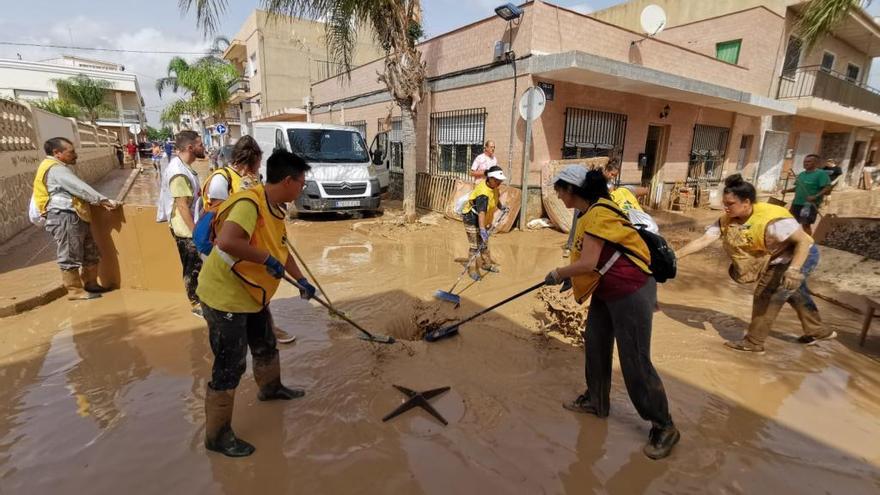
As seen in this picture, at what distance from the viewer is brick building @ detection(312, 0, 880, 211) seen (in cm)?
881

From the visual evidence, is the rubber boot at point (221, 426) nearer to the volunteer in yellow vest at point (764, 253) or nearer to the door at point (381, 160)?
the volunteer in yellow vest at point (764, 253)

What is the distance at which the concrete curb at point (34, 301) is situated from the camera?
429cm

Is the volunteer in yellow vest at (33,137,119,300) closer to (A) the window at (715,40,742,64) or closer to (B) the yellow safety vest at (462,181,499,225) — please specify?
(B) the yellow safety vest at (462,181,499,225)

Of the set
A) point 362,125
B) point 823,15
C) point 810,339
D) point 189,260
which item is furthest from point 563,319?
point 362,125

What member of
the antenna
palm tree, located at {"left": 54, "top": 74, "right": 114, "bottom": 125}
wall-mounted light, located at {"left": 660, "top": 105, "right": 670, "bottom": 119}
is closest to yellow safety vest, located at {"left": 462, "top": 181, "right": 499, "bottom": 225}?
the antenna

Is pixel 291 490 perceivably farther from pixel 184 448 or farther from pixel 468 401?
pixel 468 401

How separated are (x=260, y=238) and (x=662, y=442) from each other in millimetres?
2711

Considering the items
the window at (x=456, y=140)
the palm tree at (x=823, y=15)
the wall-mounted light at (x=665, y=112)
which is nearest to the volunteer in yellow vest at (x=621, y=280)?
the palm tree at (x=823, y=15)

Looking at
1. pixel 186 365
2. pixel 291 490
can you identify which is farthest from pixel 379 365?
pixel 186 365

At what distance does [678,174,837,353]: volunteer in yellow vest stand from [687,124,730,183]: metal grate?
10198 mm

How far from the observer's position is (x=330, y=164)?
9.41 metres

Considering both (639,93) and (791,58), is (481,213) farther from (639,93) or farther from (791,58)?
(791,58)

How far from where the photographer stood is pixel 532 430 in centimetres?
278

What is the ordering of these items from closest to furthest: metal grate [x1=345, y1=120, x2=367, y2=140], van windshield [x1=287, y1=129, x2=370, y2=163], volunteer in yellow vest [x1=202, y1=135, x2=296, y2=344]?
volunteer in yellow vest [x1=202, y1=135, x2=296, y2=344], van windshield [x1=287, y1=129, x2=370, y2=163], metal grate [x1=345, y1=120, x2=367, y2=140]
